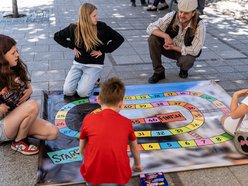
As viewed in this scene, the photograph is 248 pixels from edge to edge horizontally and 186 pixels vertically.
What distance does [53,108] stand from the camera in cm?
376

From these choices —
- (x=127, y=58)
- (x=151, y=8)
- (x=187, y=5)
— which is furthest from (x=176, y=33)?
(x=151, y=8)

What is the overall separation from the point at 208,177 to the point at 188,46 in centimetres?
214

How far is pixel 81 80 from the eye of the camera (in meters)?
4.04

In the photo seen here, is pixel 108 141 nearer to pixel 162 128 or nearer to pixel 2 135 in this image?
pixel 2 135

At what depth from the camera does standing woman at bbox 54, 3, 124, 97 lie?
12.7 feet

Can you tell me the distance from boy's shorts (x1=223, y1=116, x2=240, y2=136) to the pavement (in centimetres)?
43

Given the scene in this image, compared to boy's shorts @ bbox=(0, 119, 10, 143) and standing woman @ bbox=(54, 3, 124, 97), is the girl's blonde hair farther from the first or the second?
boy's shorts @ bbox=(0, 119, 10, 143)

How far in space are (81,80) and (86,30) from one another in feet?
1.95

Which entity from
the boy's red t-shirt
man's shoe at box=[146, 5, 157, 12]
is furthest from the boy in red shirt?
man's shoe at box=[146, 5, 157, 12]

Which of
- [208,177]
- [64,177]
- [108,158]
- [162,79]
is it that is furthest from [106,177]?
[162,79]

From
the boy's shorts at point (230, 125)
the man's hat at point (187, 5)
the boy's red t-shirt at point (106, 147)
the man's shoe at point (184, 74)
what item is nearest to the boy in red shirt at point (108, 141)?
the boy's red t-shirt at point (106, 147)

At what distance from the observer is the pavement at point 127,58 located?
2.78 meters

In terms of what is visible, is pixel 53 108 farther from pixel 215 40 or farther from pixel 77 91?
pixel 215 40

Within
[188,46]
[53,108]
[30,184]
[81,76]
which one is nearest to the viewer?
[30,184]
